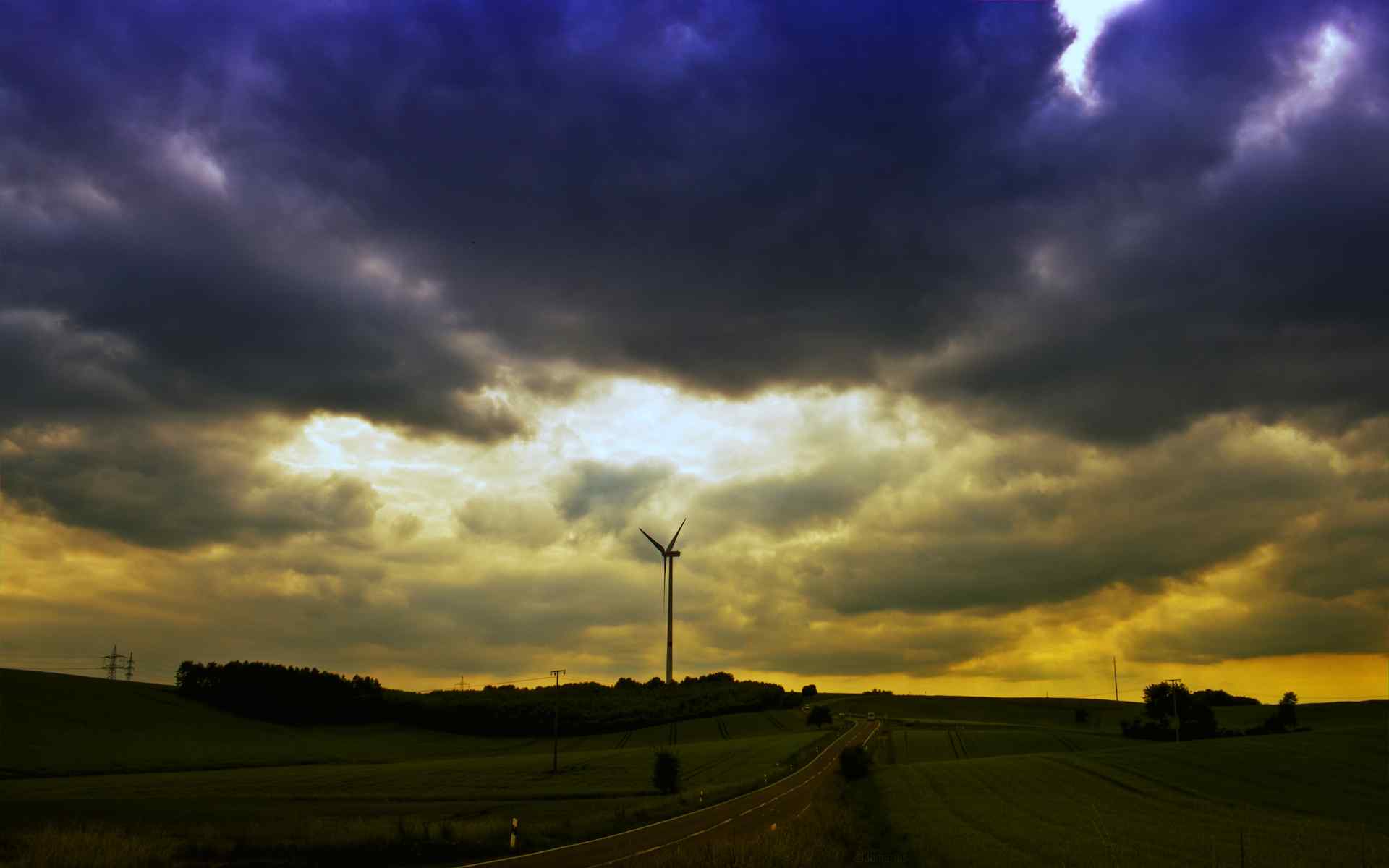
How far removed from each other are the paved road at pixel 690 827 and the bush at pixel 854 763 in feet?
8.88

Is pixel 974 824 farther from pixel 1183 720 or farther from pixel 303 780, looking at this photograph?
pixel 1183 720

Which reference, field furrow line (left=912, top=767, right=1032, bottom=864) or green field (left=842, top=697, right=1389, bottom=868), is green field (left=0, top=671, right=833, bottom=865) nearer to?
field furrow line (left=912, top=767, right=1032, bottom=864)

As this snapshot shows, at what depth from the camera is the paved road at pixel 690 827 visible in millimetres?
32531

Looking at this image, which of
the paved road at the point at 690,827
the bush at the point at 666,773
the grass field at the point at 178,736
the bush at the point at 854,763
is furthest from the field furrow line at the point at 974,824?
the grass field at the point at 178,736

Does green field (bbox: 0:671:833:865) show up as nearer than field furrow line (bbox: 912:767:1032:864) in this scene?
Yes

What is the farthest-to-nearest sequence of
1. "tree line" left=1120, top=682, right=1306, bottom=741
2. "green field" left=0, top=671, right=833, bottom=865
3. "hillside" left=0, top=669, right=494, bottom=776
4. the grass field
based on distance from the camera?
"tree line" left=1120, top=682, right=1306, bottom=741
the grass field
"hillside" left=0, top=669, right=494, bottom=776
"green field" left=0, top=671, right=833, bottom=865

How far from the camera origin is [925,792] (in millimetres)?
63406

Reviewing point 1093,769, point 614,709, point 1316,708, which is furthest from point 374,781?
point 1316,708

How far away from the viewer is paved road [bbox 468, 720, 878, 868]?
32531 mm

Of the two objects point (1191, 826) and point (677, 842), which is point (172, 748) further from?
point (1191, 826)

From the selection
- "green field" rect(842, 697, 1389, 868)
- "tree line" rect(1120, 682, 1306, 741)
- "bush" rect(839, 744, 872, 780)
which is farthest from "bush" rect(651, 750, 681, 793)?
"tree line" rect(1120, 682, 1306, 741)

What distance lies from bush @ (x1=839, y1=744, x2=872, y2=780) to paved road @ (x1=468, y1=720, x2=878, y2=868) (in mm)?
2706

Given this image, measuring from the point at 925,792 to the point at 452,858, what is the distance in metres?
39.4

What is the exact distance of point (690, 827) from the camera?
153ft
